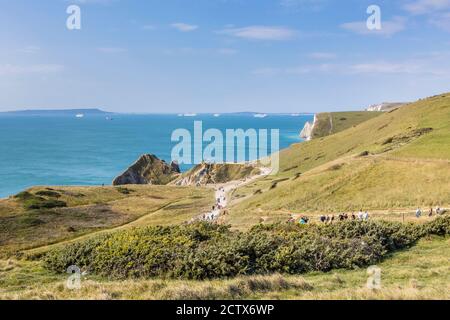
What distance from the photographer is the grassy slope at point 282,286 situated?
12.9 meters

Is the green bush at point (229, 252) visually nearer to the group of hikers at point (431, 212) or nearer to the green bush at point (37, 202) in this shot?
the group of hikers at point (431, 212)

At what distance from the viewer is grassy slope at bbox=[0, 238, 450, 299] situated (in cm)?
1288

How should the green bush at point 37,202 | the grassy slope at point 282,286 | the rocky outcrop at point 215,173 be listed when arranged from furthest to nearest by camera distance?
1. the rocky outcrop at point 215,173
2. the green bush at point 37,202
3. the grassy slope at point 282,286

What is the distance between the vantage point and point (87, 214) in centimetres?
7875

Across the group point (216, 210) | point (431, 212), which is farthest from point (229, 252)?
point (216, 210)

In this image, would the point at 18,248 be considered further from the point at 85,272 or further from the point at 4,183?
the point at 4,183

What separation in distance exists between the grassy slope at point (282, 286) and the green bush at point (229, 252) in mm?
1259

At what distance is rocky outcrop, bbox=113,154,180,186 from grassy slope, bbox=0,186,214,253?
47.3 m

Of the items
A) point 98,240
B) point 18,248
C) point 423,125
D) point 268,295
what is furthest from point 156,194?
point 268,295

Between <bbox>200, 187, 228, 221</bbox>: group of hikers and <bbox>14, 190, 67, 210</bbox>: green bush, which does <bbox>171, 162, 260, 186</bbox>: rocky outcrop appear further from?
<bbox>14, 190, 67, 210</bbox>: green bush

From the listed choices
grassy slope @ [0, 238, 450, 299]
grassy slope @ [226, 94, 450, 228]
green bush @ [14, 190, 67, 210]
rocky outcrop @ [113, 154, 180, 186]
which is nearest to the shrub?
green bush @ [14, 190, 67, 210]

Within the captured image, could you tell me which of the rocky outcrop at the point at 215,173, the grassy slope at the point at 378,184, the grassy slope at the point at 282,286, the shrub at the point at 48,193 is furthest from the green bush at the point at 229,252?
the rocky outcrop at the point at 215,173

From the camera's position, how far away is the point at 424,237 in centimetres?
2755
